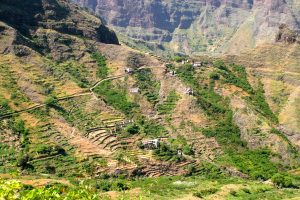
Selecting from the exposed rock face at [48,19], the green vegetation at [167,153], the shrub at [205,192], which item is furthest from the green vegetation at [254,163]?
the exposed rock face at [48,19]

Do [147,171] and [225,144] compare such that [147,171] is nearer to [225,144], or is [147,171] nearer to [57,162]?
[57,162]

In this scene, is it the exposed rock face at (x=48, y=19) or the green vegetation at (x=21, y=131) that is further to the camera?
the exposed rock face at (x=48, y=19)

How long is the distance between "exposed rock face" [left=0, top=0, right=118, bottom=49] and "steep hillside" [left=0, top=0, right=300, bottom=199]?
33 cm

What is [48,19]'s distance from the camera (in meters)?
140

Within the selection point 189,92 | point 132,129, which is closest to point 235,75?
point 189,92

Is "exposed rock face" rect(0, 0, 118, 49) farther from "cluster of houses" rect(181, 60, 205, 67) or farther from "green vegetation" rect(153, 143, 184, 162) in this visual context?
"green vegetation" rect(153, 143, 184, 162)

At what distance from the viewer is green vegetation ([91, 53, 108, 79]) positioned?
129500 millimetres

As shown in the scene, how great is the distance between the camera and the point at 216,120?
118m

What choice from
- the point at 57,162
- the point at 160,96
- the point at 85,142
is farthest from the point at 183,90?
the point at 57,162

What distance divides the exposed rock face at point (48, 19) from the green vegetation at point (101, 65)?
34.7 feet

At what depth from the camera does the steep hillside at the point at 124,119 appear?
8694cm

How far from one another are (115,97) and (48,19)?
36.6 metres

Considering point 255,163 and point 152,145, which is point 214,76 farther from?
point 152,145

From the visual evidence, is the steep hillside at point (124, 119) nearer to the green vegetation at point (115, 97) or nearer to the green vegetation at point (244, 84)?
the green vegetation at point (115, 97)
